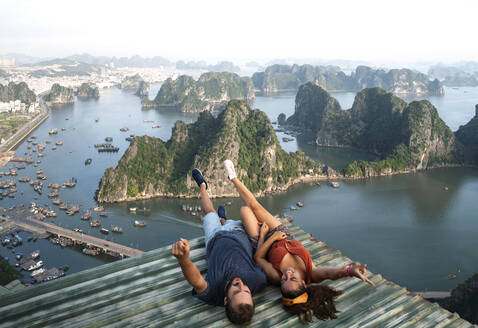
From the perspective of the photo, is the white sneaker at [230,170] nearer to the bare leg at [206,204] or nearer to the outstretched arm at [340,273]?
the bare leg at [206,204]

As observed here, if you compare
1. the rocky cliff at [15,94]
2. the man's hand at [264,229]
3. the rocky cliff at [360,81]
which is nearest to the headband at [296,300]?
the man's hand at [264,229]

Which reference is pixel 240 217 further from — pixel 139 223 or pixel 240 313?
pixel 139 223

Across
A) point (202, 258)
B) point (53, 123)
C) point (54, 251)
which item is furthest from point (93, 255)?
point (53, 123)

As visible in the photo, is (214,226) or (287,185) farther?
(287,185)

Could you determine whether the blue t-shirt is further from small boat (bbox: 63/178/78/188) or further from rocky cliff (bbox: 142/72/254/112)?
rocky cliff (bbox: 142/72/254/112)

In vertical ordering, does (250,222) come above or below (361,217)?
above

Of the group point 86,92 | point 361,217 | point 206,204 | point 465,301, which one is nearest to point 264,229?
point 206,204

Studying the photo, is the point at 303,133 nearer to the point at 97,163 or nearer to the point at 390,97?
the point at 390,97
